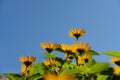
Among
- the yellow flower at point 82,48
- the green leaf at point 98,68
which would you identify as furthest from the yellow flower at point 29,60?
the green leaf at point 98,68

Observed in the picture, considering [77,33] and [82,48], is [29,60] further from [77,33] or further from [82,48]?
[77,33]

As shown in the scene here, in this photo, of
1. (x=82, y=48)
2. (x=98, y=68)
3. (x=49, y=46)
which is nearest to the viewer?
(x=98, y=68)

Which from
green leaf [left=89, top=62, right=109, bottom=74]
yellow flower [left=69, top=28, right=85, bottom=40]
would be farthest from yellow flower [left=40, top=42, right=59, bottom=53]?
green leaf [left=89, top=62, right=109, bottom=74]

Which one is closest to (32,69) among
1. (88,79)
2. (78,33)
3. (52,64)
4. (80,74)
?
(52,64)

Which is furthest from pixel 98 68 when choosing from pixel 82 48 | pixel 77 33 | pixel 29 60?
pixel 77 33

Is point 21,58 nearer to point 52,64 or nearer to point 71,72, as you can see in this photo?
point 52,64

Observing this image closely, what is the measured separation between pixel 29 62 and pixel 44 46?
57 cm

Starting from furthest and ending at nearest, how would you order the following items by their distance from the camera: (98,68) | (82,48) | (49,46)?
1. (49,46)
2. (82,48)
3. (98,68)

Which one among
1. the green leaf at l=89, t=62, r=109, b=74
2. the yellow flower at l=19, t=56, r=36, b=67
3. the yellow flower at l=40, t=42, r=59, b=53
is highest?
the yellow flower at l=40, t=42, r=59, b=53

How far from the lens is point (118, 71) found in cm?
179

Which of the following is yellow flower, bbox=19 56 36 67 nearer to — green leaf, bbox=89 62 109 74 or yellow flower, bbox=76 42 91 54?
yellow flower, bbox=76 42 91 54

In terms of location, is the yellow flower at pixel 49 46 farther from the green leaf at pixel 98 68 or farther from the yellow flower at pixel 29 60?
the green leaf at pixel 98 68

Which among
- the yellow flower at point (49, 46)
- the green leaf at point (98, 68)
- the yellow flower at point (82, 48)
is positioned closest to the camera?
the green leaf at point (98, 68)

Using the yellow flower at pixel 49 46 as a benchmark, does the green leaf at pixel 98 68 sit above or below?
below
